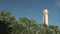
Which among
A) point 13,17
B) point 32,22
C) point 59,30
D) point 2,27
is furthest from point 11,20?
point 59,30

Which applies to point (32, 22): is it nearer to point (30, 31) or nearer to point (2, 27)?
point (30, 31)

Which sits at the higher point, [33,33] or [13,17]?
[13,17]

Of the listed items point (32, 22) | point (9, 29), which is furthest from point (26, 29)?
point (32, 22)

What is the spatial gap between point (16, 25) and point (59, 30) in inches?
229

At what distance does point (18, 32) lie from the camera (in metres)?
18.4

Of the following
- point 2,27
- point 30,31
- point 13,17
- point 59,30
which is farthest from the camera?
point 59,30

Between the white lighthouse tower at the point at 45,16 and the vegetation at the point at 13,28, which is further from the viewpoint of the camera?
the white lighthouse tower at the point at 45,16

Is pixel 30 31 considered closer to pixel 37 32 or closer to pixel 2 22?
pixel 37 32

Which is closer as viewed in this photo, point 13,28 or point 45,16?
point 13,28

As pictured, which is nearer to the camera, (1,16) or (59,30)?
(1,16)

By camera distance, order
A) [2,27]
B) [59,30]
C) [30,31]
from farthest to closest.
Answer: [59,30], [30,31], [2,27]

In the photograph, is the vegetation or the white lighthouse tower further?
the white lighthouse tower

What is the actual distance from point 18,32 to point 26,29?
3.13 ft

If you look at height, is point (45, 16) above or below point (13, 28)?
above
